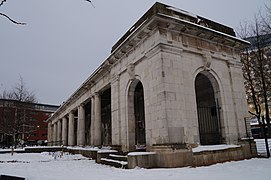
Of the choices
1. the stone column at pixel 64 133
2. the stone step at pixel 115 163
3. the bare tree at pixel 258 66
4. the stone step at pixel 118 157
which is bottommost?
the stone step at pixel 115 163

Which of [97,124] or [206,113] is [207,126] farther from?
[97,124]

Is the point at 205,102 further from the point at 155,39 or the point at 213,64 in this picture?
the point at 155,39

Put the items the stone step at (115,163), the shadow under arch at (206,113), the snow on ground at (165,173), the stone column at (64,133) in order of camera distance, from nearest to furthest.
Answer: the snow on ground at (165,173), the stone step at (115,163), the shadow under arch at (206,113), the stone column at (64,133)

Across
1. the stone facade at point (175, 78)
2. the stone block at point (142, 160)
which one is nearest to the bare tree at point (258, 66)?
the stone facade at point (175, 78)

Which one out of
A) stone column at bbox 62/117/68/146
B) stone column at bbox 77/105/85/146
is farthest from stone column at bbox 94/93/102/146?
stone column at bbox 62/117/68/146

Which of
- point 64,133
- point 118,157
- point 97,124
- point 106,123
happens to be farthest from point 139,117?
point 64,133

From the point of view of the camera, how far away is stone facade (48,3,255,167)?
10.3 m

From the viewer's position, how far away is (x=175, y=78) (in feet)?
35.0

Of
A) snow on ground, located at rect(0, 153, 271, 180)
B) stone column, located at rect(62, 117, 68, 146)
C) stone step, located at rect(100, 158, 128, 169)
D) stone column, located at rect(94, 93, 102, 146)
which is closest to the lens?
snow on ground, located at rect(0, 153, 271, 180)

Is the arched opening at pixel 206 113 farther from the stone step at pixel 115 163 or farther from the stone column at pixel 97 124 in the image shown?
the stone column at pixel 97 124

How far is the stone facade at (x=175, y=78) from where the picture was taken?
10.3m

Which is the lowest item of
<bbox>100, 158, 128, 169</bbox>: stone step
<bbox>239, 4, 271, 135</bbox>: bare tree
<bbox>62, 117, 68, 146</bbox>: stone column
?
<bbox>100, 158, 128, 169</bbox>: stone step

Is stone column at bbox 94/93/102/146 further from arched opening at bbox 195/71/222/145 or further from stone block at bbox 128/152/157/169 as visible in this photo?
stone block at bbox 128/152/157/169

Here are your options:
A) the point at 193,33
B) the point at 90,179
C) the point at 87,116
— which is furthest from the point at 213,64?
the point at 87,116
